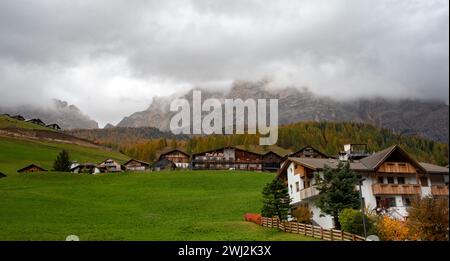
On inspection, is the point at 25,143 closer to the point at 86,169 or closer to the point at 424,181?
the point at 424,181

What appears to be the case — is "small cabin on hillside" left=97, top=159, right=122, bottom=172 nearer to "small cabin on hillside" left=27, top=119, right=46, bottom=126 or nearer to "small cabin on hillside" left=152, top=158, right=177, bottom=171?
"small cabin on hillside" left=152, top=158, right=177, bottom=171

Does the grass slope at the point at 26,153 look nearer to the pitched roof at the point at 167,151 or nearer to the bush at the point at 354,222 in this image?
the bush at the point at 354,222

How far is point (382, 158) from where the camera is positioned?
2366 cm

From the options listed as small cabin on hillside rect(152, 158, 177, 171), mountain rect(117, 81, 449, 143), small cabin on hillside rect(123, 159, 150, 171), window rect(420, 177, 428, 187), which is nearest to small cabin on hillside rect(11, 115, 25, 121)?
mountain rect(117, 81, 449, 143)

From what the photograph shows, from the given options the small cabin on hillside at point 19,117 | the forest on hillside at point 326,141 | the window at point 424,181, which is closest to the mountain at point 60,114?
the small cabin on hillside at point 19,117

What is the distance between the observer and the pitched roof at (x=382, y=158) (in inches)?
883

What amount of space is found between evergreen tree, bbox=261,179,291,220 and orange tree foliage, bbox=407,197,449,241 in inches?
424

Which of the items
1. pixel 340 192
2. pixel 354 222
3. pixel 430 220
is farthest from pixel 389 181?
pixel 430 220

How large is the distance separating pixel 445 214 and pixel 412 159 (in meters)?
7.00

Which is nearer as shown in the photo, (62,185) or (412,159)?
(412,159)

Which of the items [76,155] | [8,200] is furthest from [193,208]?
[8,200]

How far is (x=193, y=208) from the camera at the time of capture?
109ft

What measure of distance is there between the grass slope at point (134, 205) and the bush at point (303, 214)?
11.6 feet
